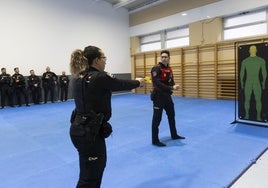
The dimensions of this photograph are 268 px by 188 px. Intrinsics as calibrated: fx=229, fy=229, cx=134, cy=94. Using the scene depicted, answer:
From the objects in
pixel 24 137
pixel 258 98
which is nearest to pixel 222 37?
pixel 258 98

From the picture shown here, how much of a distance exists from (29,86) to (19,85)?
53 centimetres

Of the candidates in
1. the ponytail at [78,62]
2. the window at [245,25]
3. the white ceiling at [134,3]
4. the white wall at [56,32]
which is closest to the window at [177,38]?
the white ceiling at [134,3]

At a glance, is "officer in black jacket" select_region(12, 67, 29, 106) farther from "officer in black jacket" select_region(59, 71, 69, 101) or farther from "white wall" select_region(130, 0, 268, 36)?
"white wall" select_region(130, 0, 268, 36)

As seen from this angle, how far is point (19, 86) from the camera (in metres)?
10.8

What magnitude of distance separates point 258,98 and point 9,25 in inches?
427

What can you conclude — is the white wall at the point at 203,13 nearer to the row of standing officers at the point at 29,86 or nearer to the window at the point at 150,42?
the window at the point at 150,42

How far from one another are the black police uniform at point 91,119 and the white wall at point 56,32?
10.4 meters

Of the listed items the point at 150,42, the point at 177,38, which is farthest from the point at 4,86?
the point at 177,38

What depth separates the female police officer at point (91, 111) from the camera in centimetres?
193

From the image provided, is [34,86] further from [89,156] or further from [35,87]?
[89,156]

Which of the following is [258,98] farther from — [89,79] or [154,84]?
[89,79]

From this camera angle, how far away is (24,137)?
17.6 feet

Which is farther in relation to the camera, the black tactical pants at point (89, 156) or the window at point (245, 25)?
the window at point (245, 25)

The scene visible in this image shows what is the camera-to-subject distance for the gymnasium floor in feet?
10.0
